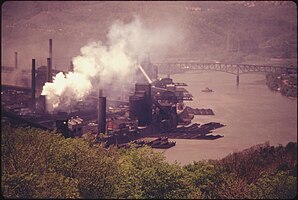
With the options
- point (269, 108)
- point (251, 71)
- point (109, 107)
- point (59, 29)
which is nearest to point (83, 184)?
point (109, 107)

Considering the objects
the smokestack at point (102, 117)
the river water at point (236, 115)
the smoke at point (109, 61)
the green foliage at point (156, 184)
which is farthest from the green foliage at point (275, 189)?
the smoke at point (109, 61)

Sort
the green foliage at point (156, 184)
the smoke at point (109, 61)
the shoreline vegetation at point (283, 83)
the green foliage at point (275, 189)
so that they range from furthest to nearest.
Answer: the shoreline vegetation at point (283, 83) → the smoke at point (109, 61) → the green foliage at point (275, 189) → the green foliage at point (156, 184)

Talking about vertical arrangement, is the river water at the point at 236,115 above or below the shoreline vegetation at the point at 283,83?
below

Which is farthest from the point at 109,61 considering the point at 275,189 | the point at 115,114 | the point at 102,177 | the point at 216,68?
the point at 275,189

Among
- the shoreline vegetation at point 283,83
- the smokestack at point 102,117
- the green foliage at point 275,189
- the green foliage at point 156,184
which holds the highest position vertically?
the shoreline vegetation at point 283,83

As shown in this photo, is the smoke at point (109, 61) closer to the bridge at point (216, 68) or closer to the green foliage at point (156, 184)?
the bridge at point (216, 68)

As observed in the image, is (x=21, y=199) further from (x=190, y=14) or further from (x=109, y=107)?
(x=190, y=14)

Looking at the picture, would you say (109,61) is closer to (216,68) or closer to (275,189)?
(216,68)
